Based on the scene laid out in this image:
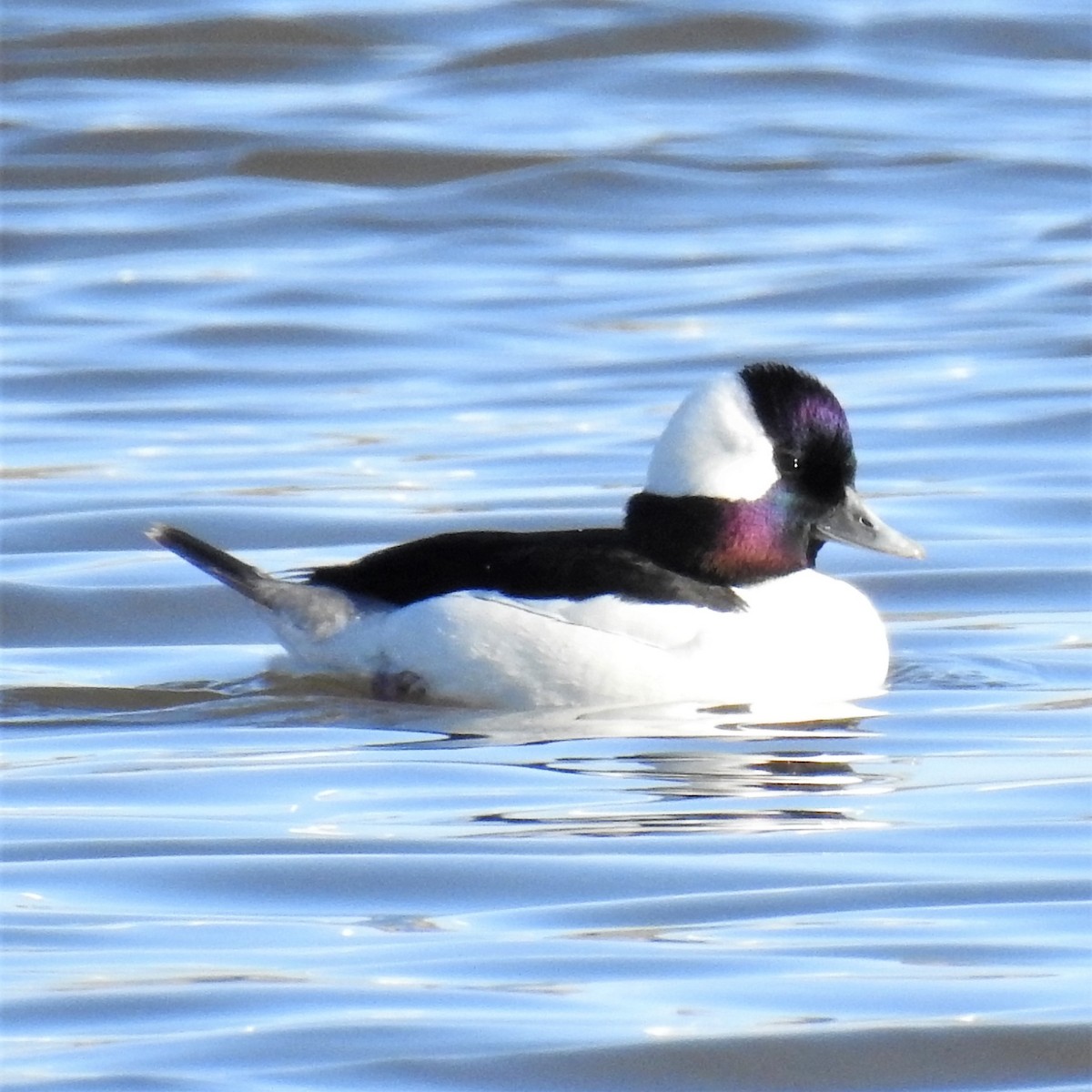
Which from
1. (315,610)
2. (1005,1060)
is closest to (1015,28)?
(315,610)

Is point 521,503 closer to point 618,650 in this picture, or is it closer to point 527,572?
point 527,572

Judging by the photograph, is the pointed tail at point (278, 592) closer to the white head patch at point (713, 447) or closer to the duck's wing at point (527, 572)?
the duck's wing at point (527, 572)

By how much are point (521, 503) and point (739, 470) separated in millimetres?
2674

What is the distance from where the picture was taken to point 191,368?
12617mm

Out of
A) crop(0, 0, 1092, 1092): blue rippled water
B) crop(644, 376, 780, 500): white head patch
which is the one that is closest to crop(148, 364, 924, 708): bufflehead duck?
crop(644, 376, 780, 500): white head patch

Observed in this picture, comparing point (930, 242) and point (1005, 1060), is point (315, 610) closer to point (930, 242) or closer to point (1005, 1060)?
point (1005, 1060)

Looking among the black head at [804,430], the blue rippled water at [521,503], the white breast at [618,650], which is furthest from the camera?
the black head at [804,430]

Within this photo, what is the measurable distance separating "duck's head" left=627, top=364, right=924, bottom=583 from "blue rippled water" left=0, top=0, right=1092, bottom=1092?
57 cm

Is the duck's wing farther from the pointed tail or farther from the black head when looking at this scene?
the black head

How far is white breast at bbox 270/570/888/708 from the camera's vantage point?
22.8 ft

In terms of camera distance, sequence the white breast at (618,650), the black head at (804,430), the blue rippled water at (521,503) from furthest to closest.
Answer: the black head at (804,430) < the white breast at (618,650) < the blue rippled water at (521,503)

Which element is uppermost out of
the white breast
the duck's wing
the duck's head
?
the duck's head

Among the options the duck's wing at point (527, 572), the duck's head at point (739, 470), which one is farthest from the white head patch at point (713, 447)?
the duck's wing at point (527, 572)

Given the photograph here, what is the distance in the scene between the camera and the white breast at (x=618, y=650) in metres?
6.96
